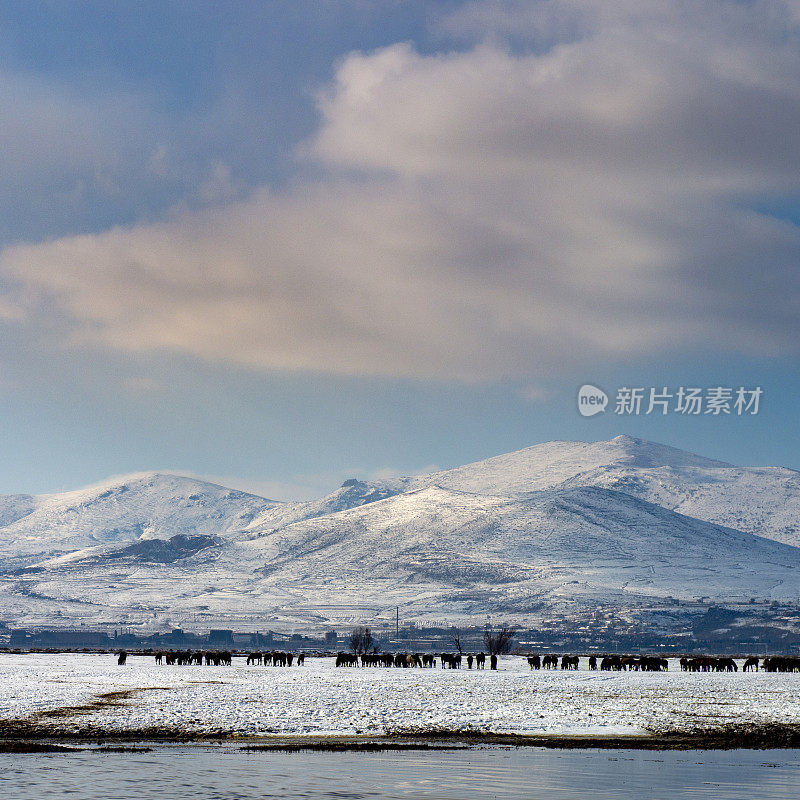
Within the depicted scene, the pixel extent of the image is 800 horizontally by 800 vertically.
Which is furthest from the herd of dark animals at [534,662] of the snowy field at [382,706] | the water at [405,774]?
the water at [405,774]

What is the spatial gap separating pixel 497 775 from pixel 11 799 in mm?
13556

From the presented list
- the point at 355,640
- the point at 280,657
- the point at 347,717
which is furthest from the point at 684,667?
the point at 347,717

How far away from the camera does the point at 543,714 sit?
47.9 m

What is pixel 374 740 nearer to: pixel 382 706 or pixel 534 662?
pixel 382 706

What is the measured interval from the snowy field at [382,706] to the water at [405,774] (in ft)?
22.1

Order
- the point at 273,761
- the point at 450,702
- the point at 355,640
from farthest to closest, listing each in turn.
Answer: the point at 355,640 < the point at 450,702 < the point at 273,761

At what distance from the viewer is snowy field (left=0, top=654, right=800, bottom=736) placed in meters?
43.0

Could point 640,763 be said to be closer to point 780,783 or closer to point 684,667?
point 780,783

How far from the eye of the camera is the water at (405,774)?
27422 mm

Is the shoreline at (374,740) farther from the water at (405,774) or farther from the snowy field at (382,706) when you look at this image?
the water at (405,774)

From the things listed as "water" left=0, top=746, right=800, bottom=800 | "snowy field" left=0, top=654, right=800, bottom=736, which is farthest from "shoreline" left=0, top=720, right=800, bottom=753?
"water" left=0, top=746, right=800, bottom=800

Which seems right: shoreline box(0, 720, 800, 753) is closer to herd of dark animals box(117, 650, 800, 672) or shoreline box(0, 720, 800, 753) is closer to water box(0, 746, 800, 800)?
water box(0, 746, 800, 800)

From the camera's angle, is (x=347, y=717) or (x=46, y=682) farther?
(x=46, y=682)

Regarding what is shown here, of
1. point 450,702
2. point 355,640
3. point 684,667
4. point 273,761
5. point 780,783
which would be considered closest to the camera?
point 780,783
